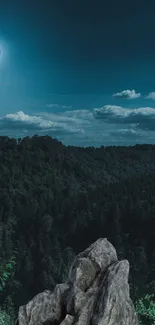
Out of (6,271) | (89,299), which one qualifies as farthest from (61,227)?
(89,299)

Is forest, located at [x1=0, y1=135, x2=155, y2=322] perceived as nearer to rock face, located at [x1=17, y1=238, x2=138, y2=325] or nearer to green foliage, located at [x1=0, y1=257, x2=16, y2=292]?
green foliage, located at [x1=0, y1=257, x2=16, y2=292]

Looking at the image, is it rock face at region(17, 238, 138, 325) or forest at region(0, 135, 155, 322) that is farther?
Result: forest at region(0, 135, 155, 322)

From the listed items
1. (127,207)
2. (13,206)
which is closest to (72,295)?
(127,207)

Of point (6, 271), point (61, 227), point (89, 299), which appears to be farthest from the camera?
point (61, 227)

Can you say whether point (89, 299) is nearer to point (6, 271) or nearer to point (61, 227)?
point (6, 271)

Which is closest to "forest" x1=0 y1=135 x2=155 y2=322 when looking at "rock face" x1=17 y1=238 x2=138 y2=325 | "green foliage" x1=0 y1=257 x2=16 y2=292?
"green foliage" x1=0 y1=257 x2=16 y2=292

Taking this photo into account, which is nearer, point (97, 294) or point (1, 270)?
point (97, 294)

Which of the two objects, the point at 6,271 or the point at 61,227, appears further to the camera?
the point at 61,227

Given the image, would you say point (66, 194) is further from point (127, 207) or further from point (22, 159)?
point (127, 207)
